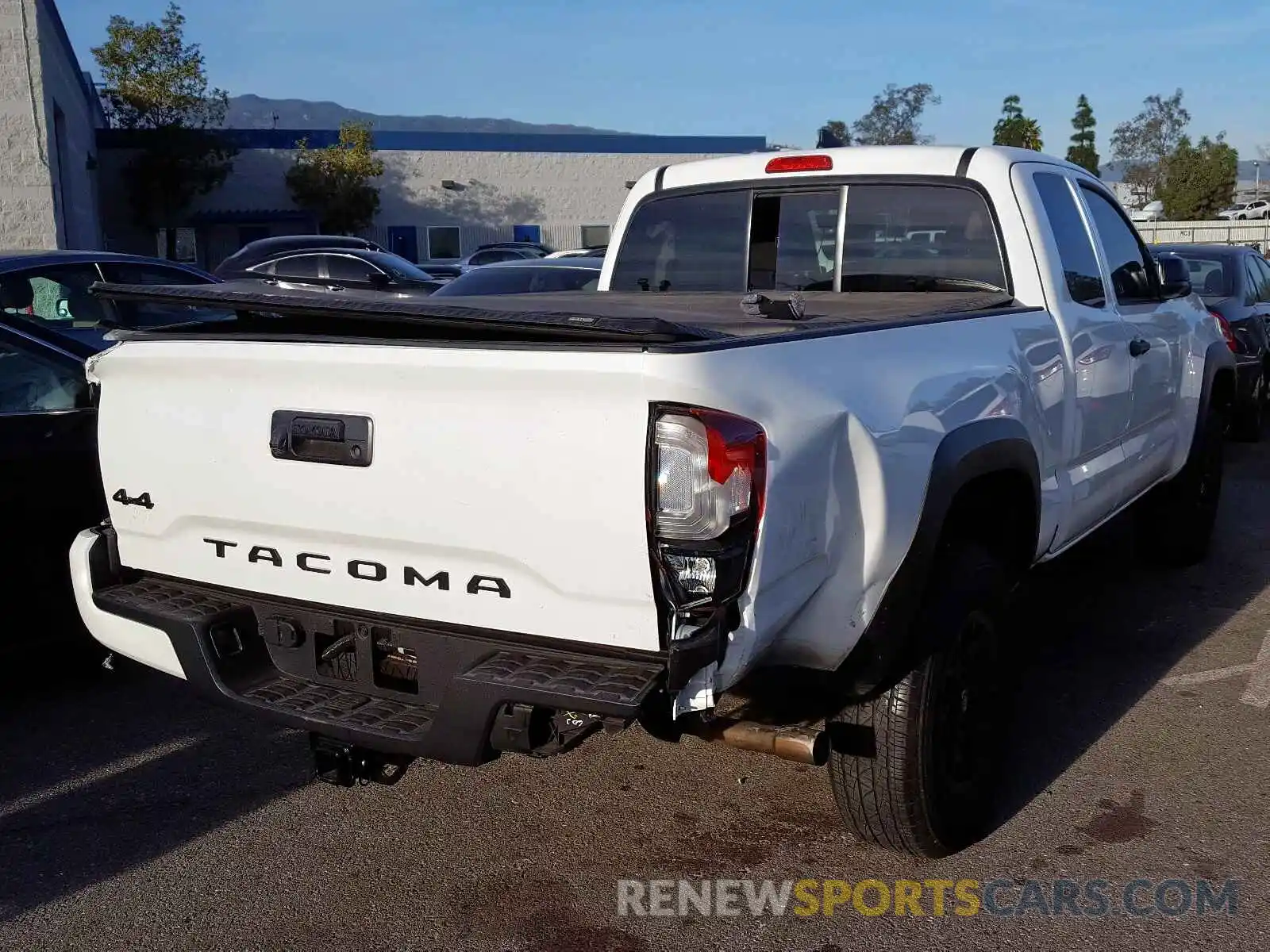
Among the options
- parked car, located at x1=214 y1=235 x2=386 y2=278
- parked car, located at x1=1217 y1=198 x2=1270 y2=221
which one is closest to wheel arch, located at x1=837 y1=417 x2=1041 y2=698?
parked car, located at x1=214 y1=235 x2=386 y2=278

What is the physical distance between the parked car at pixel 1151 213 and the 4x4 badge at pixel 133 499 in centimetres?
5978

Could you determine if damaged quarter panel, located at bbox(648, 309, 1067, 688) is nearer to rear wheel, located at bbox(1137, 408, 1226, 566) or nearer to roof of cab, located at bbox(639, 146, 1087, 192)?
roof of cab, located at bbox(639, 146, 1087, 192)

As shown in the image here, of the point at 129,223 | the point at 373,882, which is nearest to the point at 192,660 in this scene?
the point at 373,882

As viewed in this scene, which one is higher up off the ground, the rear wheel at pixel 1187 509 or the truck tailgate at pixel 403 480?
the truck tailgate at pixel 403 480

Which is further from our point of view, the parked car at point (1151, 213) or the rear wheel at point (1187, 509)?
the parked car at point (1151, 213)

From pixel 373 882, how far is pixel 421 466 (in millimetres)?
1378

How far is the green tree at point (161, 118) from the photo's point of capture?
126 ft

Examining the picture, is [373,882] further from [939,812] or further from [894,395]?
[894,395]

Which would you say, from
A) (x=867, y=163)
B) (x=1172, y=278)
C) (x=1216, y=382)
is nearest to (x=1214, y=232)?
(x=1216, y=382)

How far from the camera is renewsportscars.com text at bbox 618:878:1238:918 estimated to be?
3320 millimetres

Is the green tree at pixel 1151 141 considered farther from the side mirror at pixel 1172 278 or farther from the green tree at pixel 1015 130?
the side mirror at pixel 1172 278

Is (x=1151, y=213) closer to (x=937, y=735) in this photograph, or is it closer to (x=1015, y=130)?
(x=1015, y=130)

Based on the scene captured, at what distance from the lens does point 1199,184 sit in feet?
195

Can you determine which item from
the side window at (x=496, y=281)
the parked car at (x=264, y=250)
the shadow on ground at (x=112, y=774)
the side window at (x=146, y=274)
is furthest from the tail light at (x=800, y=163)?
the parked car at (x=264, y=250)
